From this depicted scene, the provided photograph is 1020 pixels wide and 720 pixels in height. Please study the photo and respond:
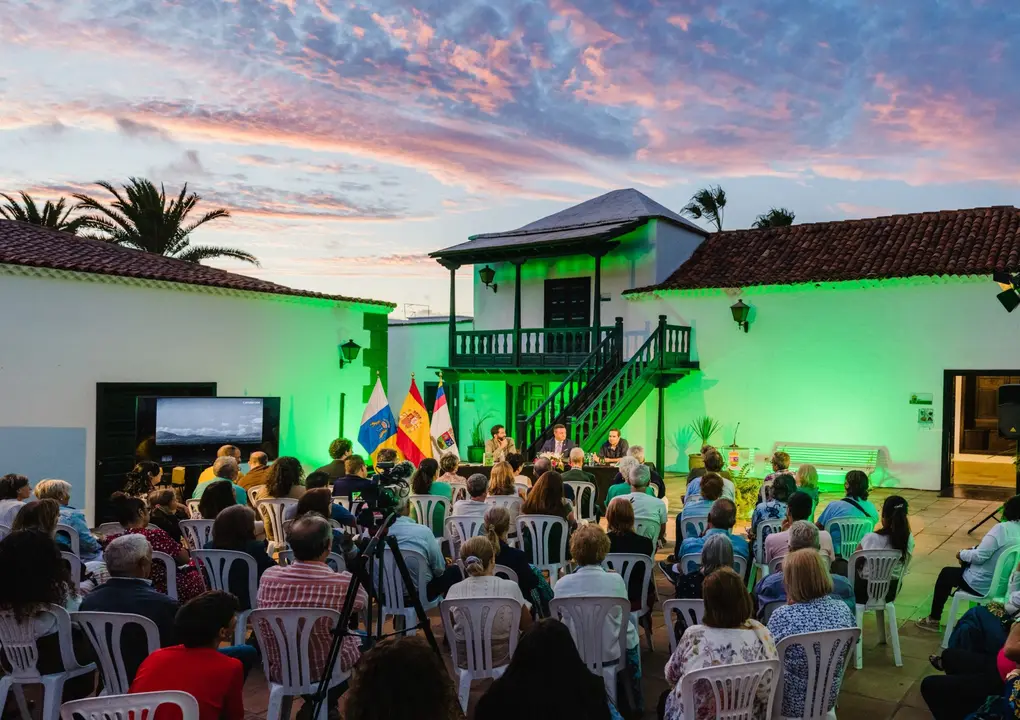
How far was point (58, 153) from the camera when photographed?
48.0 feet

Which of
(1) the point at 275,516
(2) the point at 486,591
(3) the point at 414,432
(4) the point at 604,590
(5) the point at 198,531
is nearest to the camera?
(2) the point at 486,591

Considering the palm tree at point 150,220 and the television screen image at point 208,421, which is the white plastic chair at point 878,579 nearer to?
the television screen image at point 208,421

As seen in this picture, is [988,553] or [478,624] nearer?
[478,624]

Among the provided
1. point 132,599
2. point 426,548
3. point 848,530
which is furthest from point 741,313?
point 132,599

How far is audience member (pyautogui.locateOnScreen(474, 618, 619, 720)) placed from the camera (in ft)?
7.47

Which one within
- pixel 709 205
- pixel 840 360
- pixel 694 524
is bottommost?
pixel 694 524

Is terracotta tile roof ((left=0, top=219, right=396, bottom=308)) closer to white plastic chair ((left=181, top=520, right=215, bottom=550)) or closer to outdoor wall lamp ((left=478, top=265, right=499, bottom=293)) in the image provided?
outdoor wall lamp ((left=478, top=265, right=499, bottom=293))

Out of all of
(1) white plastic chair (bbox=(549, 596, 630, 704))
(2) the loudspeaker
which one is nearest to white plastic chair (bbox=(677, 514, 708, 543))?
(1) white plastic chair (bbox=(549, 596, 630, 704))

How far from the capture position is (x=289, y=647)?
3.51m

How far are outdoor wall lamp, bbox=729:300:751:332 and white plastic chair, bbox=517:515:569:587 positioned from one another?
358 inches

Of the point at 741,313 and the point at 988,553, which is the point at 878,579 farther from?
the point at 741,313

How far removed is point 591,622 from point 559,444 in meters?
8.11

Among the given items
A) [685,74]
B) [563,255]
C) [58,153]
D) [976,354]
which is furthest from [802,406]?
[58,153]

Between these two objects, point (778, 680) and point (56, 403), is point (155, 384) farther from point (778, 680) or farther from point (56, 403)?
point (778, 680)
